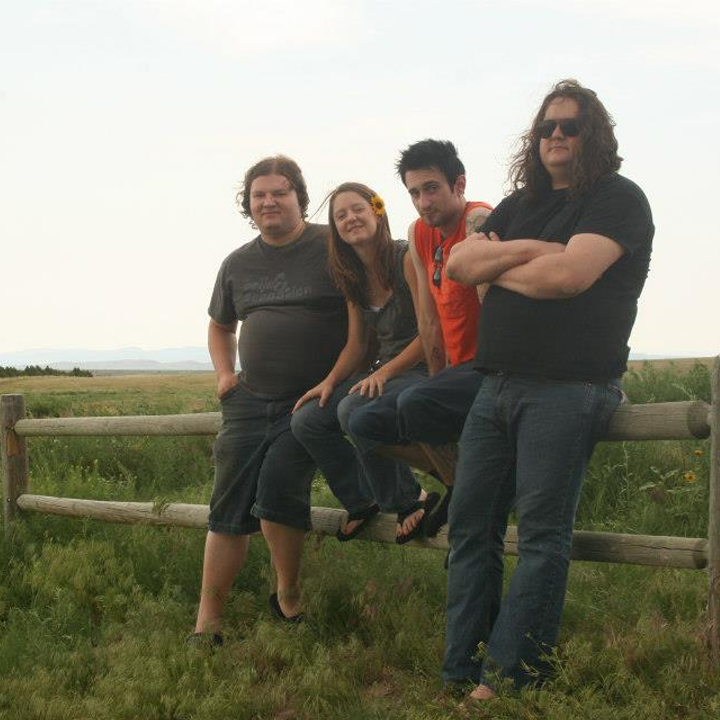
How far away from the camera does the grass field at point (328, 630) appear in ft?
12.6

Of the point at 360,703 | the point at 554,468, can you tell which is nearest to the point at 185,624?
the point at 360,703

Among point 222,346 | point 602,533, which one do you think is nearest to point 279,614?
point 222,346

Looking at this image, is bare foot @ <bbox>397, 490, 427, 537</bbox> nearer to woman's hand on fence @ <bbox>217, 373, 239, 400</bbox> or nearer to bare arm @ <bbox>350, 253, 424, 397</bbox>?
bare arm @ <bbox>350, 253, 424, 397</bbox>

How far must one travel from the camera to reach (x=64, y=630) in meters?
5.60

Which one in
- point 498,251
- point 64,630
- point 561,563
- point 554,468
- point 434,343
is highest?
point 498,251

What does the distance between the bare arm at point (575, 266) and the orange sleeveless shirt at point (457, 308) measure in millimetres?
538

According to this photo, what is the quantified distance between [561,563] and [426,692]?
0.82 meters

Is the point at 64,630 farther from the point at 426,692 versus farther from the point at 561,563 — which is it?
the point at 561,563

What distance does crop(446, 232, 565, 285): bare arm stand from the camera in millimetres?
3748

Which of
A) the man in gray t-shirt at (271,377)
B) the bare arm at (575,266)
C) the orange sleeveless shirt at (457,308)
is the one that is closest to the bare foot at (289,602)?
the man in gray t-shirt at (271,377)

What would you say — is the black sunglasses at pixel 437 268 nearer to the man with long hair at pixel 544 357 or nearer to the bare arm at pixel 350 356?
the man with long hair at pixel 544 357

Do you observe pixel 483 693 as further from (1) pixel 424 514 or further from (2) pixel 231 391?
(2) pixel 231 391

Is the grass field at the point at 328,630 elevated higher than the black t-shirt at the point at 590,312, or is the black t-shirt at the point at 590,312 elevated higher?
the black t-shirt at the point at 590,312

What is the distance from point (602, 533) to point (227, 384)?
1.91 meters
